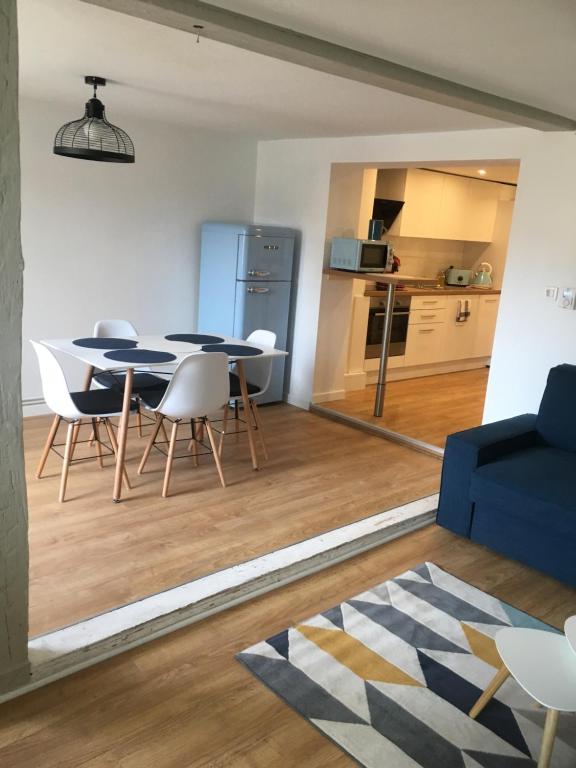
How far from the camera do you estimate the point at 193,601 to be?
260cm

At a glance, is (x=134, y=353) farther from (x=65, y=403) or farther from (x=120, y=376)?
(x=120, y=376)

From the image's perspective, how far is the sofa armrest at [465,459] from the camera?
3332mm

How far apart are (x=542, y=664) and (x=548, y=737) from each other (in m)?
0.19

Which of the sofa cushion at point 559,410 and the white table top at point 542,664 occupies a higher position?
the sofa cushion at point 559,410

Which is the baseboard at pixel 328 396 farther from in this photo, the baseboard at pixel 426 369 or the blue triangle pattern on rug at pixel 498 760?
the blue triangle pattern on rug at pixel 498 760

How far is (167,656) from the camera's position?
237cm

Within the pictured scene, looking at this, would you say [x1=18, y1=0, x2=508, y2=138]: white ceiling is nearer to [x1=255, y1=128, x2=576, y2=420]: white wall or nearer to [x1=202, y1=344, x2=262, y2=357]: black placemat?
[x1=255, y1=128, x2=576, y2=420]: white wall

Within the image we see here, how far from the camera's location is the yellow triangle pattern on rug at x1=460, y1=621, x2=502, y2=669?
8.07ft

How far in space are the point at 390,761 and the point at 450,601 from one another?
0.98m

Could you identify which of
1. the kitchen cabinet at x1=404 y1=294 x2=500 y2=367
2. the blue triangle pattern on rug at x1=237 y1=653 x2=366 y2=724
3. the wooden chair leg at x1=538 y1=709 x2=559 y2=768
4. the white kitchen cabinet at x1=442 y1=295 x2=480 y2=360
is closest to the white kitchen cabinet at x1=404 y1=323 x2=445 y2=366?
the kitchen cabinet at x1=404 y1=294 x2=500 y2=367

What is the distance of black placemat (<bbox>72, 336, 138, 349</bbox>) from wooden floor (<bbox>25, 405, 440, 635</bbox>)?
750mm

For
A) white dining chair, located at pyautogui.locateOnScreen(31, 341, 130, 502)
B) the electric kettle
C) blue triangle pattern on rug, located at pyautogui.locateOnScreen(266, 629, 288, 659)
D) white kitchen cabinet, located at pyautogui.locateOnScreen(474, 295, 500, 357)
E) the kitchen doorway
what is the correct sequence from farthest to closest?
the electric kettle → white kitchen cabinet, located at pyautogui.locateOnScreen(474, 295, 500, 357) → the kitchen doorway → white dining chair, located at pyautogui.locateOnScreen(31, 341, 130, 502) → blue triangle pattern on rug, located at pyautogui.locateOnScreen(266, 629, 288, 659)

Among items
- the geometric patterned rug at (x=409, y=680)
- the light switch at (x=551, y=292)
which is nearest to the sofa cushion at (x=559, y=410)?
the light switch at (x=551, y=292)

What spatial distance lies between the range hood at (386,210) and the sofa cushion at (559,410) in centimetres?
340
